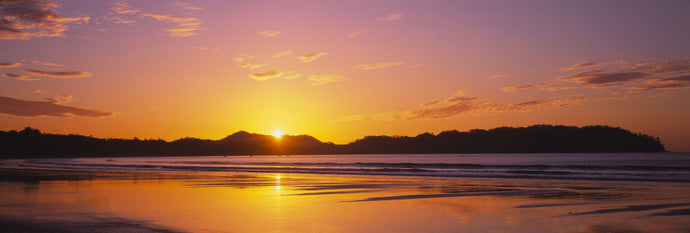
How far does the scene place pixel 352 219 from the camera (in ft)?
42.9

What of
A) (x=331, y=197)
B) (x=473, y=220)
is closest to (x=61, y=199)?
(x=331, y=197)

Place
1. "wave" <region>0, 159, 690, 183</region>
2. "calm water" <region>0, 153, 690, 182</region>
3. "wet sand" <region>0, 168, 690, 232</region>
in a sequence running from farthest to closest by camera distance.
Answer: "calm water" <region>0, 153, 690, 182</region> < "wave" <region>0, 159, 690, 183</region> < "wet sand" <region>0, 168, 690, 232</region>

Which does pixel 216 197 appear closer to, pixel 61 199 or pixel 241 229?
pixel 61 199

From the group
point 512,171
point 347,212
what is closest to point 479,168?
point 512,171

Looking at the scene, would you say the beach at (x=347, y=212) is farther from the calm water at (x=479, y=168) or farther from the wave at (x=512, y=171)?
the calm water at (x=479, y=168)

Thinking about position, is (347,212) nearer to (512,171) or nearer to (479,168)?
(512,171)

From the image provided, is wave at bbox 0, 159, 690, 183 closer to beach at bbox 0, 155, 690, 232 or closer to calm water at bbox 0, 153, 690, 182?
calm water at bbox 0, 153, 690, 182

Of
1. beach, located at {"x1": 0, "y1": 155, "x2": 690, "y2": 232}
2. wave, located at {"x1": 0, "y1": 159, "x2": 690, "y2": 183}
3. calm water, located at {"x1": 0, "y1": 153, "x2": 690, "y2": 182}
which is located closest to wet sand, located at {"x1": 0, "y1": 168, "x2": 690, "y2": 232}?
beach, located at {"x1": 0, "y1": 155, "x2": 690, "y2": 232}

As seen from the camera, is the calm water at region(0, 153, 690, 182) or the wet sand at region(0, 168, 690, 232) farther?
the calm water at region(0, 153, 690, 182)

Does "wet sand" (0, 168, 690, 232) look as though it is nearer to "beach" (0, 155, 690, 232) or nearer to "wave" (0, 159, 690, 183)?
"beach" (0, 155, 690, 232)

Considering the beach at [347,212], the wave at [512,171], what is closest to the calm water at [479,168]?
the wave at [512,171]

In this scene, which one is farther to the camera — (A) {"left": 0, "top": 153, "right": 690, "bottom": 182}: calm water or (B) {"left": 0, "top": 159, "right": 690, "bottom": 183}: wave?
(A) {"left": 0, "top": 153, "right": 690, "bottom": 182}: calm water

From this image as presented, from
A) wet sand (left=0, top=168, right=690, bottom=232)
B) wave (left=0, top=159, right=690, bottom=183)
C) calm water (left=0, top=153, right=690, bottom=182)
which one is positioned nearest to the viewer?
wet sand (left=0, top=168, right=690, bottom=232)

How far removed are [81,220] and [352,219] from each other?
6.25 meters
